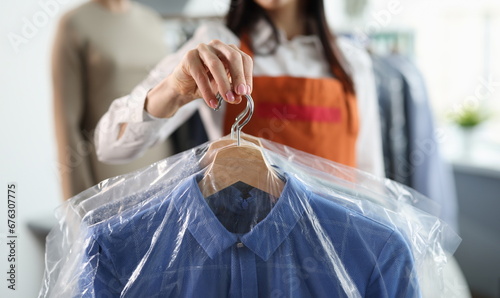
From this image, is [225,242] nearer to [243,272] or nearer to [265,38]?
[243,272]

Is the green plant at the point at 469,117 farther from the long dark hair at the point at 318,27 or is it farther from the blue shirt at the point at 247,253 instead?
the blue shirt at the point at 247,253

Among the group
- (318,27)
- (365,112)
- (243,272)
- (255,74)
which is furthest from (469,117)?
(243,272)

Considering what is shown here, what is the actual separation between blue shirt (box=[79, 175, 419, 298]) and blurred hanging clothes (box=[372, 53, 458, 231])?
1094 mm

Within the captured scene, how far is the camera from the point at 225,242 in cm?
64

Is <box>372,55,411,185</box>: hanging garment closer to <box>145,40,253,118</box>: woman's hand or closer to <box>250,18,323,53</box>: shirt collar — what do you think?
<box>250,18,323,53</box>: shirt collar

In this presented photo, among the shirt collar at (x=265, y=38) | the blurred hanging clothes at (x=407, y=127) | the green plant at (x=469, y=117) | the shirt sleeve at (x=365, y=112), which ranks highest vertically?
the shirt collar at (x=265, y=38)

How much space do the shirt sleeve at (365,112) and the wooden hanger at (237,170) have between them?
0.58 m

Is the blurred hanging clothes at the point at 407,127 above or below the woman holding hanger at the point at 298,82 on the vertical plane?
below

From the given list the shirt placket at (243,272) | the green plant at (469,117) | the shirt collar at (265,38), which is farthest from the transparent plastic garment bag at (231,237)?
the green plant at (469,117)

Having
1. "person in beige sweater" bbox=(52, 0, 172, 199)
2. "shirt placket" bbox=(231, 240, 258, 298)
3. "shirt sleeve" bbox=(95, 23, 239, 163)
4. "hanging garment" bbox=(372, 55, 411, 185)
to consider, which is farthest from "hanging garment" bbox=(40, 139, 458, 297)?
"hanging garment" bbox=(372, 55, 411, 185)

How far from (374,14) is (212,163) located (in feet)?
5.64

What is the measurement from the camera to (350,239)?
0.66 meters

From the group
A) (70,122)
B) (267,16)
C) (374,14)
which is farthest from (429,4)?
(70,122)

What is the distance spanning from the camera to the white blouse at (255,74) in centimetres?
85
